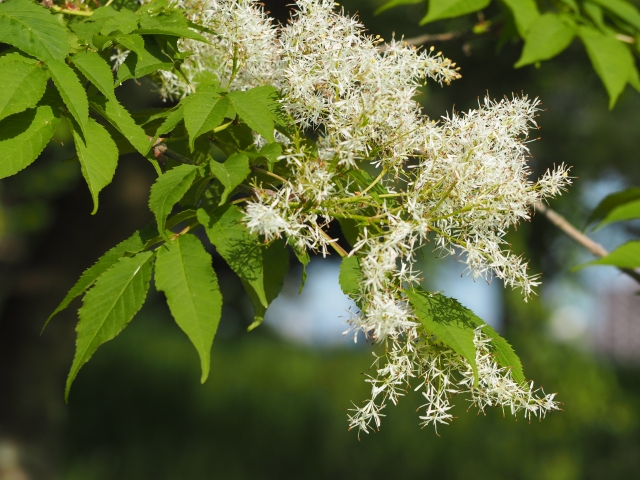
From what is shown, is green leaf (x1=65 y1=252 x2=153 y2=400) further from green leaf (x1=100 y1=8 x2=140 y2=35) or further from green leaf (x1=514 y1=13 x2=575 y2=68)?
green leaf (x1=514 y1=13 x2=575 y2=68)

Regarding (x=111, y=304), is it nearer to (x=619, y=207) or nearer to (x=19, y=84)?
(x=19, y=84)

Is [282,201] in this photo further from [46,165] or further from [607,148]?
[607,148]

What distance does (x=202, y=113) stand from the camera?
4.58ft

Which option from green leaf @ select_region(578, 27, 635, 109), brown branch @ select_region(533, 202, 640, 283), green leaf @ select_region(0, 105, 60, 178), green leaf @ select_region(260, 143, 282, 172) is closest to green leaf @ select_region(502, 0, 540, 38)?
green leaf @ select_region(578, 27, 635, 109)

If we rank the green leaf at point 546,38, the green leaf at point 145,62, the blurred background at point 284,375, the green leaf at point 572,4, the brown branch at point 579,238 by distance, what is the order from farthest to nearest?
the blurred background at point 284,375
the brown branch at point 579,238
the green leaf at point 572,4
the green leaf at point 546,38
the green leaf at point 145,62

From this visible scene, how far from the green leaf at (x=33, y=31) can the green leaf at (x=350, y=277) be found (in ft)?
2.39

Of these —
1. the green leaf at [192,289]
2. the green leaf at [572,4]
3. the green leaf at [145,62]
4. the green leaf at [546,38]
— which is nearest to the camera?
the green leaf at [192,289]

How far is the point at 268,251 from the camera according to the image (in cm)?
161

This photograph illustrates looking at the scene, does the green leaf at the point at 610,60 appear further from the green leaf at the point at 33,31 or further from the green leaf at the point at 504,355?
the green leaf at the point at 33,31

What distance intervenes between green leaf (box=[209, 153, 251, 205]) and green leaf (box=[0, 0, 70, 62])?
1.33 feet

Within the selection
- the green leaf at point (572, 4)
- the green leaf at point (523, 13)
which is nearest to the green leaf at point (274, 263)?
the green leaf at point (523, 13)

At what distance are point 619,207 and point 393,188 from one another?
1.63ft

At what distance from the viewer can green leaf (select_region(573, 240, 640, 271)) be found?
1.26 metres

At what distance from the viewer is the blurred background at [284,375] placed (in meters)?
4.31
